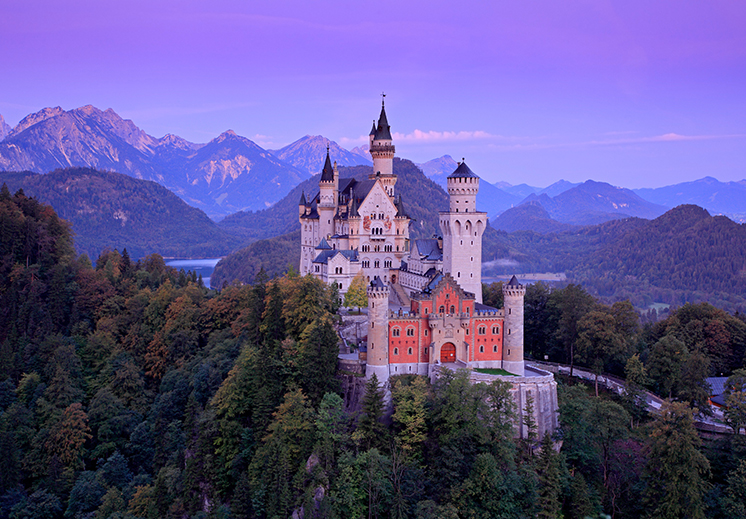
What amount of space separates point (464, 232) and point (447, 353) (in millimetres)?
13001

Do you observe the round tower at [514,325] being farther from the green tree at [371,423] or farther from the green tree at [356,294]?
the green tree at [356,294]

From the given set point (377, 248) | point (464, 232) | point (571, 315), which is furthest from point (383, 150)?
point (571, 315)

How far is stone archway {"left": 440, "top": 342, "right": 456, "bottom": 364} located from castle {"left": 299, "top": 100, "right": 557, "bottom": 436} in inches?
3.4

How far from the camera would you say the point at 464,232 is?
5978cm

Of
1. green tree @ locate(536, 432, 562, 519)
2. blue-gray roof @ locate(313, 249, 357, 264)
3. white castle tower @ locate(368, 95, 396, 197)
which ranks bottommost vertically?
green tree @ locate(536, 432, 562, 519)

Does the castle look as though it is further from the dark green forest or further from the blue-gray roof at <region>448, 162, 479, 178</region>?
the dark green forest

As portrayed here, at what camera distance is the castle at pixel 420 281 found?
51125mm

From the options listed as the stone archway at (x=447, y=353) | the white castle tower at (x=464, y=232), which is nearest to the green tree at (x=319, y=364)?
the stone archway at (x=447, y=353)

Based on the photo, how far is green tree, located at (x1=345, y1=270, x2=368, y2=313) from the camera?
225 feet

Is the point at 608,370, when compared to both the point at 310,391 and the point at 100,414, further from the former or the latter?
the point at 100,414

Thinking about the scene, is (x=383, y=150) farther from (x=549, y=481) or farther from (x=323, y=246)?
(x=549, y=481)

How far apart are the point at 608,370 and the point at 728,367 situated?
12513 mm

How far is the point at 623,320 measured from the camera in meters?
63.4

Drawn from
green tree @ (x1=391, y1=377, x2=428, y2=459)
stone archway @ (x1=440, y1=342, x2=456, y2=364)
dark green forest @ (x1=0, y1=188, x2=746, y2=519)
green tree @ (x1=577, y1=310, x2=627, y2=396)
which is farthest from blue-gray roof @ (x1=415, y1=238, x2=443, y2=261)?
green tree @ (x1=391, y1=377, x2=428, y2=459)
